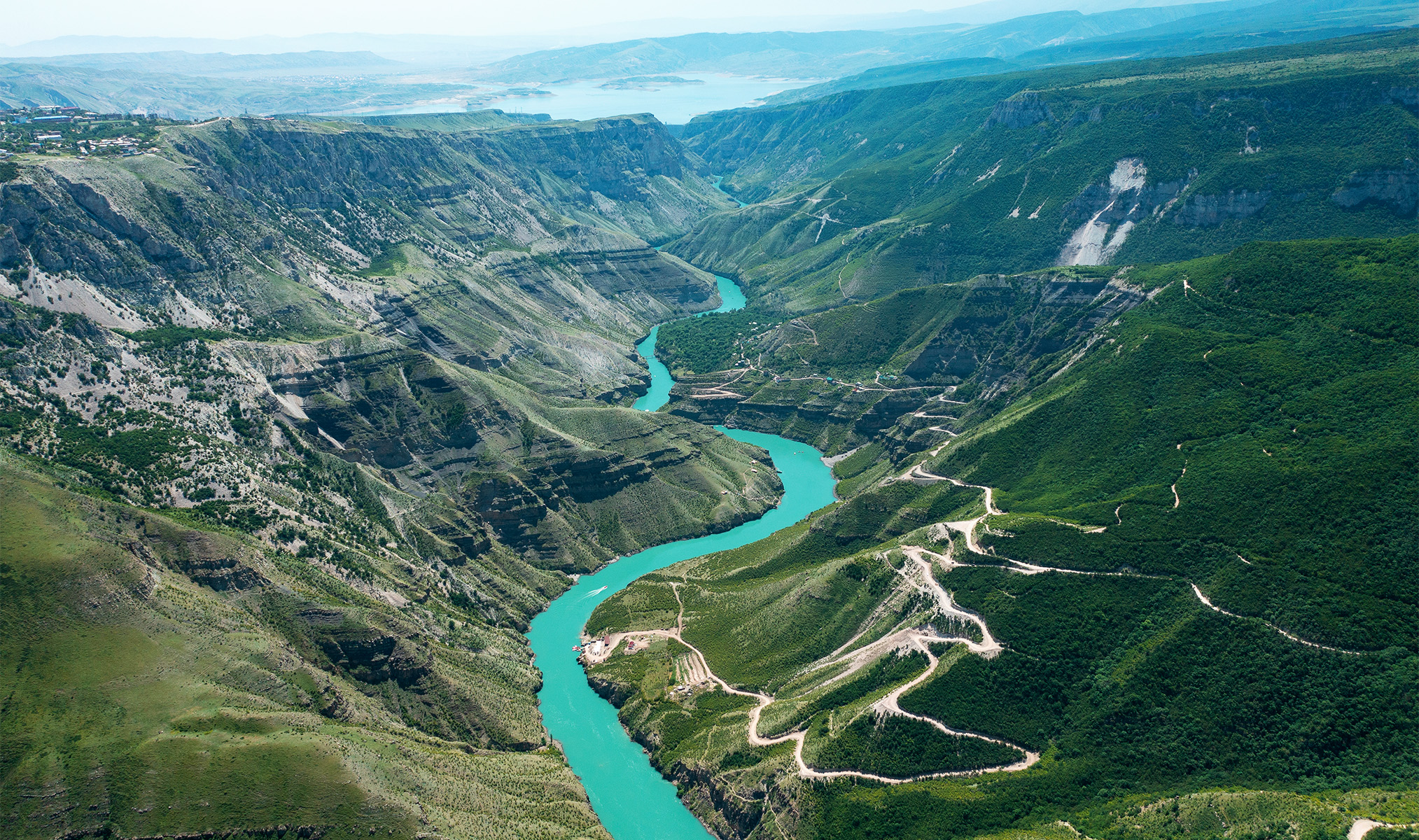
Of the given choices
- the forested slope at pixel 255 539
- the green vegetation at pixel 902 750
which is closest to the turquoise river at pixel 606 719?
the forested slope at pixel 255 539

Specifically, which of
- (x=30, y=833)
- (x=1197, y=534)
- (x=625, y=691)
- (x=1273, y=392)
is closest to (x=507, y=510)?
(x=625, y=691)

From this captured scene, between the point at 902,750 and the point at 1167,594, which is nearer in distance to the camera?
the point at 902,750

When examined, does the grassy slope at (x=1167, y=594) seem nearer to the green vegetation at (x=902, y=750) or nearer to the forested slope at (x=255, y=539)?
the green vegetation at (x=902, y=750)

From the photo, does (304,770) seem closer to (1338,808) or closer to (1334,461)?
(1338,808)

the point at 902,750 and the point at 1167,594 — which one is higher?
the point at 1167,594

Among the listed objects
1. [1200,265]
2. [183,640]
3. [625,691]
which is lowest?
[625,691]

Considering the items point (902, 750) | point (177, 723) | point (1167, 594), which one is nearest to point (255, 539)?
point (177, 723)

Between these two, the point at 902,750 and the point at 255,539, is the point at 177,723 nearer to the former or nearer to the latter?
the point at 255,539

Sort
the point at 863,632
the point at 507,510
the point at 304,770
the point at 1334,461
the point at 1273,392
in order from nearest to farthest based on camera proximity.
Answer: the point at 304,770 → the point at 1334,461 → the point at 863,632 → the point at 1273,392 → the point at 507,510
